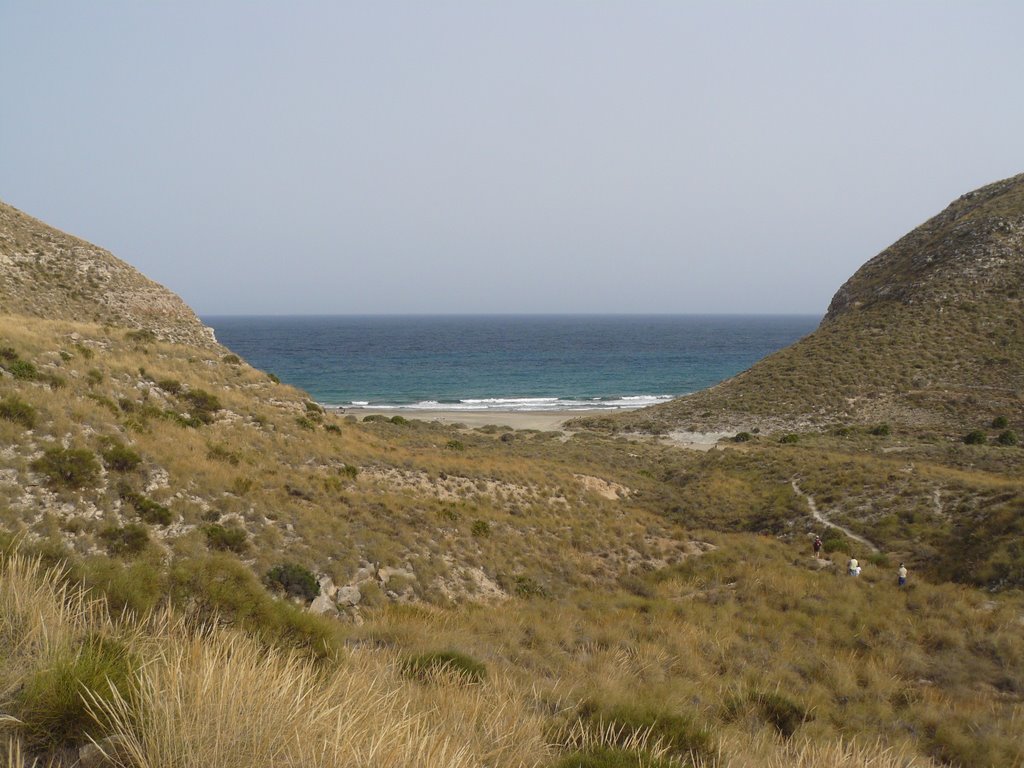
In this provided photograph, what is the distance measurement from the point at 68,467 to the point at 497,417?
168 ft

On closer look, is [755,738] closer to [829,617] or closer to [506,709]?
[506,709]

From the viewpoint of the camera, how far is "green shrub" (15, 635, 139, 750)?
135 inches

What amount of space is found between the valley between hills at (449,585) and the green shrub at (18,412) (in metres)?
0.05

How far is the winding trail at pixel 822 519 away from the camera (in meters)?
19.9

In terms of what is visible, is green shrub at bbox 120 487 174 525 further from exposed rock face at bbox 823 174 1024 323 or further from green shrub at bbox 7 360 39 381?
exposed rock face at bbox 823 174 1024 323

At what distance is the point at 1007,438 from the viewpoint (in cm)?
3609

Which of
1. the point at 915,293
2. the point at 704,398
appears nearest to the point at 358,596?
the point at 704,398

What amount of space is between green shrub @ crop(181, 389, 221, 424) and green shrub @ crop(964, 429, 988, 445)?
43726 mm

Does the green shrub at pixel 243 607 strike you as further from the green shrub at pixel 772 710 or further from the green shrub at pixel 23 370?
the green shrub at pixel 23 370

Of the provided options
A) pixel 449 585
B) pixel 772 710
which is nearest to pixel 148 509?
pixel 449 585

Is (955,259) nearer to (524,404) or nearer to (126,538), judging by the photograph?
(524,404)

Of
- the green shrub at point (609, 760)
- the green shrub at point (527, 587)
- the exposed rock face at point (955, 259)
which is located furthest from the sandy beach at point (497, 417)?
the green shrub at point (609, 760)

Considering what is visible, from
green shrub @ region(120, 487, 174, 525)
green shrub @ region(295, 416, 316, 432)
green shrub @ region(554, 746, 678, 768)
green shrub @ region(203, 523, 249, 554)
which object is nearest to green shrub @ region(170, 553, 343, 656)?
green shrub @ region(554, 746, 678, 768)

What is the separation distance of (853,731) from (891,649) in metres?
4.29
